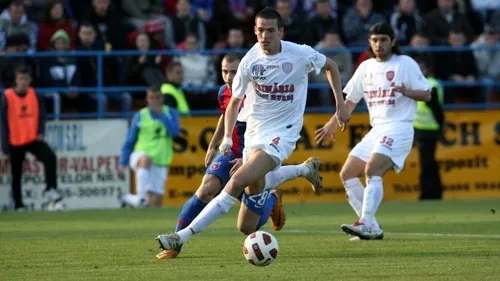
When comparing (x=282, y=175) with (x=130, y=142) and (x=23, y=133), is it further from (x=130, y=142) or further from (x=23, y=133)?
(x=23, y=133)

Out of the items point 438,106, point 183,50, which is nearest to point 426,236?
point 438,106

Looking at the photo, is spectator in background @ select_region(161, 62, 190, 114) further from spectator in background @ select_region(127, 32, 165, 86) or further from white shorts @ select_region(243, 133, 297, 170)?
white shorts @ select_region(243, 133, 297, 170)

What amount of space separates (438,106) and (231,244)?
338 inches

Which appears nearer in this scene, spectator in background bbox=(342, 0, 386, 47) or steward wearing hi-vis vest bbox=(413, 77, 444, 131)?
steward wearing hi-vis vest bbox=(413, 77, 444, 131)

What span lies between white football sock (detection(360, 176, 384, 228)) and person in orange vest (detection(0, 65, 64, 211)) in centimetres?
792

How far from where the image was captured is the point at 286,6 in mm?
22156

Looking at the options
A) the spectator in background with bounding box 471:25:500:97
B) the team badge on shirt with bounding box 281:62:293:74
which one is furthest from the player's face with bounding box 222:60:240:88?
the spectator in background with bounding box 471:25:500:97

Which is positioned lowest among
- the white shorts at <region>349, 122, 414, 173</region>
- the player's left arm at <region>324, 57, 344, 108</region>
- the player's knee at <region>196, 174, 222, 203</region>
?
the player's knee at <region>196, 174, 222, 203</region>

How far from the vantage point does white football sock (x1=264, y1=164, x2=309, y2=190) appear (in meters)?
12.4

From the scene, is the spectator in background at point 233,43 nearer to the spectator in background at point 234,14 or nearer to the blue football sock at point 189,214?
the spectator in background at point 234,14

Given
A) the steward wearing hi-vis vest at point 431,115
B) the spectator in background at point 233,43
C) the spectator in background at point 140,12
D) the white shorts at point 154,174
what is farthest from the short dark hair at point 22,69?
the steward wearing hi-vis vest at point 431,115

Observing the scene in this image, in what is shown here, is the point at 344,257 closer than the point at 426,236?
Yes

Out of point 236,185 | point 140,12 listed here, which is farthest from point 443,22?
point 236,185

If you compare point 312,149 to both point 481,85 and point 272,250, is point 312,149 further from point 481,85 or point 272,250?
point 272,250
